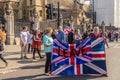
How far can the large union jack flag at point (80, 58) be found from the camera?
11.4 m

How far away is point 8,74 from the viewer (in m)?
12.6

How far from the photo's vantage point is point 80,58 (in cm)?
1162

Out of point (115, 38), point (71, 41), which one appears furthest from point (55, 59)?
point (115, 38)

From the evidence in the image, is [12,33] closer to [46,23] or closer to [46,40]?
[46,23]

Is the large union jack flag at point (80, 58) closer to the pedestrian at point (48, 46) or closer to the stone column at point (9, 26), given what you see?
the pedestrian at point (48, 46)

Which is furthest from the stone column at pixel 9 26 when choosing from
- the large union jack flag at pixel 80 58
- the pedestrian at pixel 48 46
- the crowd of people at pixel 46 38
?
the large union jack flag at pixel 80 58

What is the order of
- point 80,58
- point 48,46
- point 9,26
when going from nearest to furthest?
point 80,58
point 48,46
point 9,26

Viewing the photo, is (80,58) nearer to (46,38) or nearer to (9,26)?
(46,38)

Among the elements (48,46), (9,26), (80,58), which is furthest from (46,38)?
(9,26)

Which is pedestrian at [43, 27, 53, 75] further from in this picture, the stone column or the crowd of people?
the stone column

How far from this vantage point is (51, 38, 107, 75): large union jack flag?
11438 millimetres

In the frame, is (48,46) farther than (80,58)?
Yes

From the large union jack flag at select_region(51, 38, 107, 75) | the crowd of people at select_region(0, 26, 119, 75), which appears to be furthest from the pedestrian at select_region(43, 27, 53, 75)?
the large union jack flag at select_region(51, 38, 107, 75)

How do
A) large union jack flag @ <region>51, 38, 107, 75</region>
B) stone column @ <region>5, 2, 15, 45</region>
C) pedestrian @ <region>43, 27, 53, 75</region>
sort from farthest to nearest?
stone column @ <region>5, 2, 15, 45</region>, pedestrian @ <region>43, 27, 53, 75</region>, large union jack flag @ <region>51, 38, 107, 75</region>
